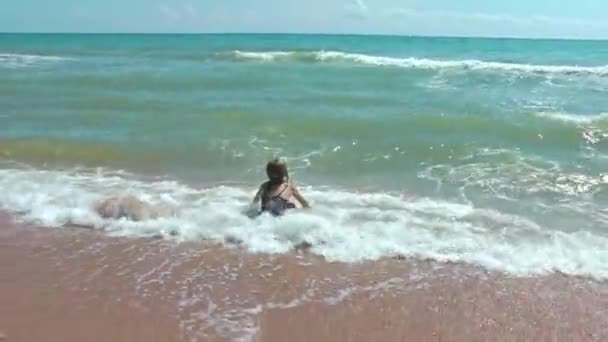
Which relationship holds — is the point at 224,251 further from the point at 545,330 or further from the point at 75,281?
the point at 545,330

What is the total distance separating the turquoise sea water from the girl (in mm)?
296

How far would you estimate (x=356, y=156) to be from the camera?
11633 millimetres

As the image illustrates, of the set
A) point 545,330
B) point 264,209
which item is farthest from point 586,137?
point 545,330

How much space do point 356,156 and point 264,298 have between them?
6.45m

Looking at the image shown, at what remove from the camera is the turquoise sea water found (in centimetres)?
723

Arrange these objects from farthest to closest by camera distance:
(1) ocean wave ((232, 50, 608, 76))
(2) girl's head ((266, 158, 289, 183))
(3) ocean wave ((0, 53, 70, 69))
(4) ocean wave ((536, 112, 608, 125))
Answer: (3) ocean wave ((0, 53, 70, 69)), (1) ocean wave ((232, 50, 608, 76)), (4) ocean wave ((536, 112, 608, 125)), (2) girl's head ((266, 158, 289, 183))

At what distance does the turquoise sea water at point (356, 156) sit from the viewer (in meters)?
7.23

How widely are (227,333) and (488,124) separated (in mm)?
10781

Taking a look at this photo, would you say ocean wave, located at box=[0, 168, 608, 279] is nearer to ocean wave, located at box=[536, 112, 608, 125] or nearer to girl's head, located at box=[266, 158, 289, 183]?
girl's head, located at box=[266, 158, 289, 183]

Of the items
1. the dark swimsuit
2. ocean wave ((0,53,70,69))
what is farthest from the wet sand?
ocean wave ((0,53,70,69))

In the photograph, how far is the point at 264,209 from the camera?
300 inches

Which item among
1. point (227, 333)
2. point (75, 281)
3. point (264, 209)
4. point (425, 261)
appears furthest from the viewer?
point (264, 209)

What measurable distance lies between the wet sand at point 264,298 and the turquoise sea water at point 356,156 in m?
0.47

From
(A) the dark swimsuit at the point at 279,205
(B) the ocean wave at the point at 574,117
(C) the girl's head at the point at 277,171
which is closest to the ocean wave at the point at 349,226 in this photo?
(A) the dark swimsuit at the point at 279,205
